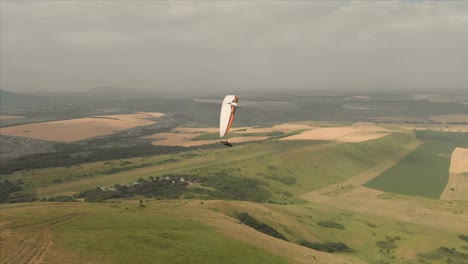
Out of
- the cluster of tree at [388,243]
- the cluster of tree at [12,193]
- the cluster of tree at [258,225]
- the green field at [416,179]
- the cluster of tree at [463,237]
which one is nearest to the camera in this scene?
the cluster of tree at [258,225]

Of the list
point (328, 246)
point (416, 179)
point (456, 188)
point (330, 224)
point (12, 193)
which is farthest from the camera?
point (416, 179)

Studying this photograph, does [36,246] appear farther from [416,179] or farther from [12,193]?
[416,179]

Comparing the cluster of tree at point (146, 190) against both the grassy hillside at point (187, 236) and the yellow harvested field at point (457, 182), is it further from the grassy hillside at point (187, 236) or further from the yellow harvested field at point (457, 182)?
the yellow harvested field at point (457, 182)

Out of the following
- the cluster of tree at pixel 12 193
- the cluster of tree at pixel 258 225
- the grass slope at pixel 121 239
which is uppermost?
the grass slope at pixel 121 239

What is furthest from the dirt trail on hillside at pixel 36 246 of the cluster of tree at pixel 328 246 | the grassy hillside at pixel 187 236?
the cluster of tree at pixel 328 246

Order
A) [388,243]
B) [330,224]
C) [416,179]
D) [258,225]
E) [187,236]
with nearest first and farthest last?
1. [187,236]
2. [258,225]
3. [388,243]
4. [330,224]
5. [416,179]

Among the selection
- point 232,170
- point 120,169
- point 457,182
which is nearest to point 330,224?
point 232,170
